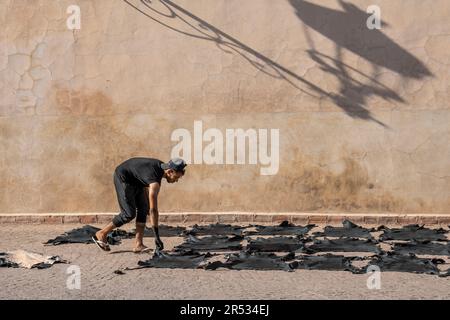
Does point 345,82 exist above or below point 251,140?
above

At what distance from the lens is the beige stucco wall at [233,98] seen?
1411cm

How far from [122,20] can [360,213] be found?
5412mm

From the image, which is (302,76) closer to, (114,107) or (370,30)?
(370,30)

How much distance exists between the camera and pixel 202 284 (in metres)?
9.12

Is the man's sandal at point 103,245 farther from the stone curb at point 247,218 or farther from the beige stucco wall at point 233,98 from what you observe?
the beige stucco wall at point 233,98

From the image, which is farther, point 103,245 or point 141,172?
point 103,245

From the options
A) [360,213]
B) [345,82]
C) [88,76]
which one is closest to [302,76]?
[345,82]

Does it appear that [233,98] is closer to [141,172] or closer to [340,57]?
[340,57]

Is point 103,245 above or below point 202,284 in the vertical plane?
above

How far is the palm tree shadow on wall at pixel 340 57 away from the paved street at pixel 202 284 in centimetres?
506

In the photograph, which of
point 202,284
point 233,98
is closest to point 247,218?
point 233,98

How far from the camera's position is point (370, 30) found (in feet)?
46.4

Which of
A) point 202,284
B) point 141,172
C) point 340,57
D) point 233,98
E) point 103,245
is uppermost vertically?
point 340,57

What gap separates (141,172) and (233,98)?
383cm
